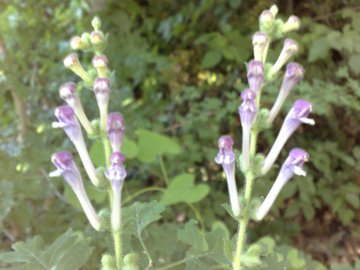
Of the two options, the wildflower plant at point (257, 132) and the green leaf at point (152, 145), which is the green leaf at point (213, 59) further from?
the wildflower plant at point (257, 132)

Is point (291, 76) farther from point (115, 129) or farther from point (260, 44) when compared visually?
point (115, 129)

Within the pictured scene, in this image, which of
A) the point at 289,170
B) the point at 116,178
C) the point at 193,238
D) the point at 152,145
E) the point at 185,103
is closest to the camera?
the point at 116,178

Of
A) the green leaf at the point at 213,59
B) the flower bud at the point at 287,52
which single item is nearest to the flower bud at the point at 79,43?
the flower bud at the point at 287,52

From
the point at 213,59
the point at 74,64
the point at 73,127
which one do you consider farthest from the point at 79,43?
the point at 213,59

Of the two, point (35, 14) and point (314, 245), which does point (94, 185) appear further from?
point (314, 245)

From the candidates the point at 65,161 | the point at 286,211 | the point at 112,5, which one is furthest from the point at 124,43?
the point at 65,161

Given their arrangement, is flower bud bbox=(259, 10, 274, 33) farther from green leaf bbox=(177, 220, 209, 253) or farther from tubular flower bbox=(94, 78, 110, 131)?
green leaf bbox=(177, 220, 209, 253)
